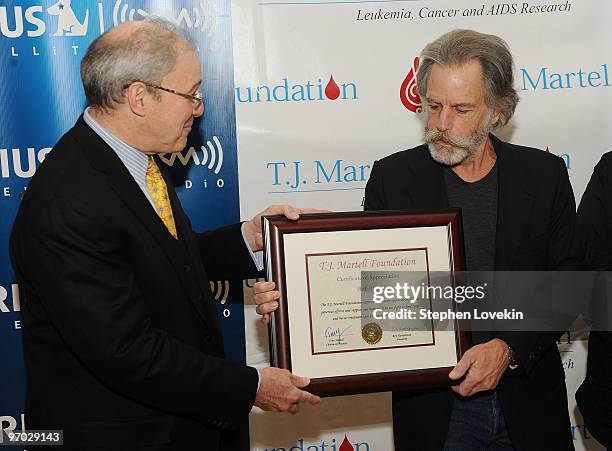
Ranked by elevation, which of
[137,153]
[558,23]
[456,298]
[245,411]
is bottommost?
[245,411]

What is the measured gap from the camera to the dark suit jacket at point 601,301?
2.78 meters

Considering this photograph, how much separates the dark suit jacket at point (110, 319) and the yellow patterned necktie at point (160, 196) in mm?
100

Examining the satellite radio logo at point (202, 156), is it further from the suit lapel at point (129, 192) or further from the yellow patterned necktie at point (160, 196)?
the suit lapel at point (129, 192)

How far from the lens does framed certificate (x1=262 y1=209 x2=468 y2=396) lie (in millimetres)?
2500

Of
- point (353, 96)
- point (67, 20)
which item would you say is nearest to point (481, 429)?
point (353, 96)

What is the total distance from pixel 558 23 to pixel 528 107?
466 mm

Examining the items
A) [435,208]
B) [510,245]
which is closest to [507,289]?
[510,245]

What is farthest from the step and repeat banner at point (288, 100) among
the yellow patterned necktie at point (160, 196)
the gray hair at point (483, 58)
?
the yellow patterned necktie at point (160, 196)

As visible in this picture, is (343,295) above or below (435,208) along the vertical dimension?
below

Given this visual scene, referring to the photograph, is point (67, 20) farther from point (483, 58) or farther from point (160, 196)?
point (483, 58)

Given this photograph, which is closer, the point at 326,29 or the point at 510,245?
the point at 510,245

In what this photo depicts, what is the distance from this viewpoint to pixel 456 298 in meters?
2.55

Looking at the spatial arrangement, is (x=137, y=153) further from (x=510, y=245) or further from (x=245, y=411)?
(x=510, y=245)

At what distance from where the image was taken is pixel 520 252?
8.81 ft
